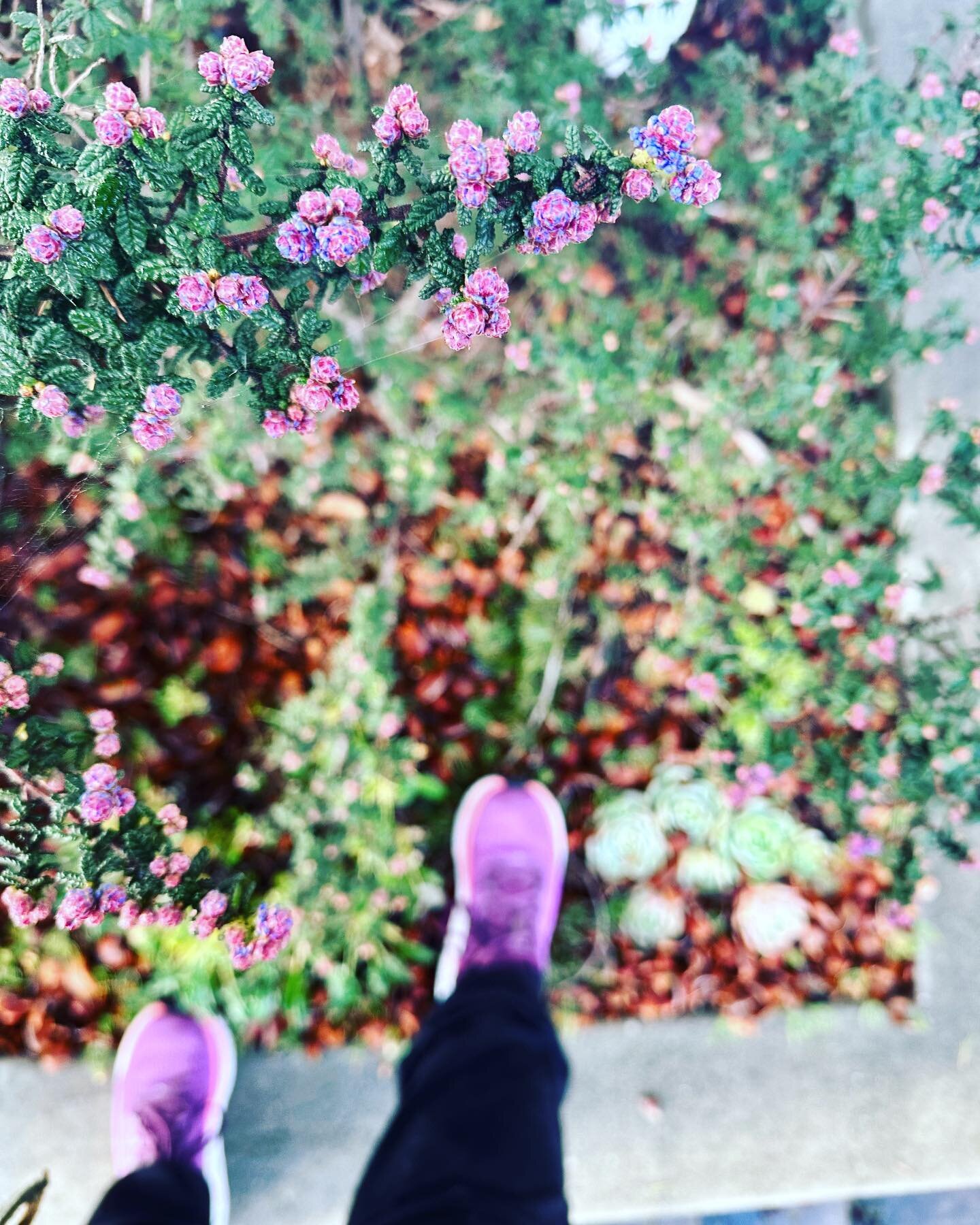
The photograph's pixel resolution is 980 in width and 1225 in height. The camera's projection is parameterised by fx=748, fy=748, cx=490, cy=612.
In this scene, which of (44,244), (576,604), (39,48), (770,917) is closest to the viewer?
(44,244)

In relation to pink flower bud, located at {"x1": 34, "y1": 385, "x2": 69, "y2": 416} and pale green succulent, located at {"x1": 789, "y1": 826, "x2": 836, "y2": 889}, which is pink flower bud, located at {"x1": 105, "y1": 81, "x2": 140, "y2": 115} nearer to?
pink flower bud, located at {"x1": 34, "y1": 385, "x2": 69, "y2": 416}

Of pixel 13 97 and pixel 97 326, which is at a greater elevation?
pixel 13 97

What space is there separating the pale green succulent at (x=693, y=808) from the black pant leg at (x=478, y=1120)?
21.5 inches

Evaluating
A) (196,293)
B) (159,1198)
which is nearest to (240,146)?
(196,293)

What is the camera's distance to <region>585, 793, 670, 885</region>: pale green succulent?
2.00 metres

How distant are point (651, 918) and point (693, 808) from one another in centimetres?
32

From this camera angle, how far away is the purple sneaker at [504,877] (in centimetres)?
194

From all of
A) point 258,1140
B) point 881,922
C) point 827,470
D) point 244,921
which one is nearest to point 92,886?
point 244,921

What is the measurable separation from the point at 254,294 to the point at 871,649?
154 centimetres

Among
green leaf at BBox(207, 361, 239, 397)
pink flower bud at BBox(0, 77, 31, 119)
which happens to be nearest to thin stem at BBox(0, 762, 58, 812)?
green leaf at BBox(207, 361, 239, 397)

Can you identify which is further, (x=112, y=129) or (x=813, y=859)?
(x=813, y=859)

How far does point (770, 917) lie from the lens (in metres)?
1.99

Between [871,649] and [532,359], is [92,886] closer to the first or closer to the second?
[532,359]

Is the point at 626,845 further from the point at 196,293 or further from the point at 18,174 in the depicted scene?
the point at 18,174
